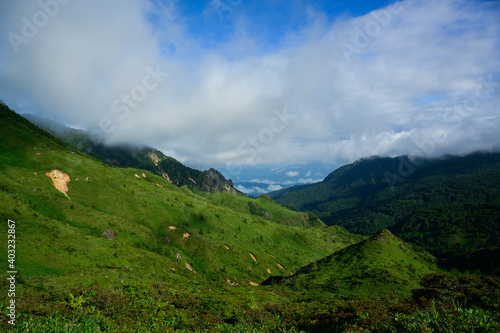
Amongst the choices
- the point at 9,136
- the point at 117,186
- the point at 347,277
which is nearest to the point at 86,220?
the point at 117,186

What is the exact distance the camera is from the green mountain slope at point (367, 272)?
48.5 m

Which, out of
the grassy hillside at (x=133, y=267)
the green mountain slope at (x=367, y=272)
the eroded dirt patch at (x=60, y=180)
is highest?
the eroded dirt patch at (x=60, y=180)

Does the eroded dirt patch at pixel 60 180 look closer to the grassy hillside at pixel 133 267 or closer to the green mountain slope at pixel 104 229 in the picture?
the grassy hillside at pixel 133 267

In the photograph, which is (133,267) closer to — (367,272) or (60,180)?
(60,180)

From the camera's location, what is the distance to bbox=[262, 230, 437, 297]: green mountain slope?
48.5 meters

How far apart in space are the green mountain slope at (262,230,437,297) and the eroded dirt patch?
76199mm

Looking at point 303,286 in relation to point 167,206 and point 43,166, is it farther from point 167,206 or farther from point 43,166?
point 43,166

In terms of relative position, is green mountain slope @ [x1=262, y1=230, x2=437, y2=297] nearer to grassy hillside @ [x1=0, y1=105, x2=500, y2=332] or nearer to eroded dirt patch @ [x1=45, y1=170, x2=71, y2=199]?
grassy hillside @ [x1=0, y1=105, x2=500, y2=332]

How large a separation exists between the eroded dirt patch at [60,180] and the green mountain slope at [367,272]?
7620cm

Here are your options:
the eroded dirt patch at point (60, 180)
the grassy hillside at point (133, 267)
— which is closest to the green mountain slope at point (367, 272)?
the grassy hillside at point (133, 267)

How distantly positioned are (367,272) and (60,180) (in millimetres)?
102552

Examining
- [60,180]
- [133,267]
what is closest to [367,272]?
[133,267]

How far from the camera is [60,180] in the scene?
77250 millimetres

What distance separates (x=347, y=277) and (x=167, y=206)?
250 ft
